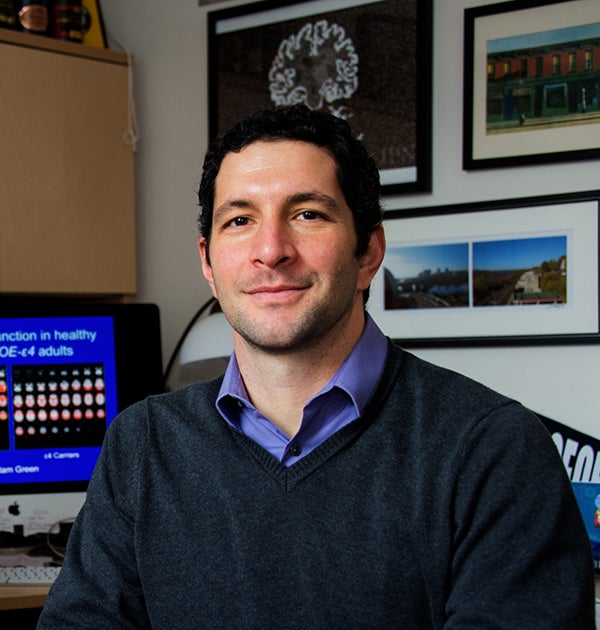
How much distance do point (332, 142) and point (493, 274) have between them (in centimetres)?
77

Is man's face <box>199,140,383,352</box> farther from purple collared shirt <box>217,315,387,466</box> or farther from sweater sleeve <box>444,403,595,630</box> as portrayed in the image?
sweater sleeve <box>444,403,595,630</box>

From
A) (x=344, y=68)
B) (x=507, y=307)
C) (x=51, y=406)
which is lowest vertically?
(x=51, y=406)

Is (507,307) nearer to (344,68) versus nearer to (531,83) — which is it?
(531,83)

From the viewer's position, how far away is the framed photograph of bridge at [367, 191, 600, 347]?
1.91 metres

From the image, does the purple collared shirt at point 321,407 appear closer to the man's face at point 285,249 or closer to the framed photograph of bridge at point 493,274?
the man's face at point 285,249

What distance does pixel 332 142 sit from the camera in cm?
135

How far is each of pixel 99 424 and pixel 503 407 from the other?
1.15 metres

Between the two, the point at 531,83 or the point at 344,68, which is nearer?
the point at 531,83

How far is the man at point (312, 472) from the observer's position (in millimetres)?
1105

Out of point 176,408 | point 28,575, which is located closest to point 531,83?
point 176,408

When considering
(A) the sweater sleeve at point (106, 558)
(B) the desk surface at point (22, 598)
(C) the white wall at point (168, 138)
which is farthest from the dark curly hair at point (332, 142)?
(C) the white wall at point (168, 138)

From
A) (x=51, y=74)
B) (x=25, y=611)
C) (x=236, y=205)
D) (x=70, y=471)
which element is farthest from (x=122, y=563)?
(x=51, y=74)

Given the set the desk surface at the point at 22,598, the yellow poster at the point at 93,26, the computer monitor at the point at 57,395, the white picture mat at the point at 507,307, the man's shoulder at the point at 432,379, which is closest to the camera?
the man's shoulder at the point at 432,379

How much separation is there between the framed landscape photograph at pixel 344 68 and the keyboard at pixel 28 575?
3.70ft
